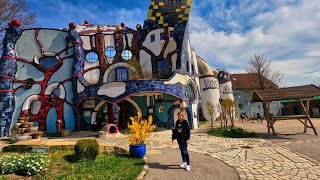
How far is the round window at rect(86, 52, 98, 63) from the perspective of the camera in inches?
869

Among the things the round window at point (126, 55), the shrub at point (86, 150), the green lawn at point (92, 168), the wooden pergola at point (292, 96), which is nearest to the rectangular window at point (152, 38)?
the round window at point (126, 55)

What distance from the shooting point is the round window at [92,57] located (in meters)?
22.1

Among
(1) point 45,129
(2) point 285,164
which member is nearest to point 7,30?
(1) point 45,129

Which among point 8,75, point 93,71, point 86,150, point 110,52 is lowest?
point 86,150

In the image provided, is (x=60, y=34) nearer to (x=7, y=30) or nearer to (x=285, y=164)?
(x=7, y=30)

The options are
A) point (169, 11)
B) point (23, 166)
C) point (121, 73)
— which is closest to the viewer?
point (23, 166)

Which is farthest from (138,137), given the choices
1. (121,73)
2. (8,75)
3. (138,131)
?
(8,75)

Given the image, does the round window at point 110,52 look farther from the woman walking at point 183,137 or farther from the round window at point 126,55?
the woman walking at point 183,137

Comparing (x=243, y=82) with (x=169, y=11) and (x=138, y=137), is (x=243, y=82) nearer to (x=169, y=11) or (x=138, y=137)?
(x=169, y=11)

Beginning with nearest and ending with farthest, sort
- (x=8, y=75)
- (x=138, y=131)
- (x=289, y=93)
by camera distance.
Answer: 1. (x=138, y=131)
2. (x=289, y=93)
3. (x=8, y=75)

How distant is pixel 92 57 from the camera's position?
22.1m

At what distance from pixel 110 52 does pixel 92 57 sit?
189 centimetres

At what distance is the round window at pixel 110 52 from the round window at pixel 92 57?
1.11 metres

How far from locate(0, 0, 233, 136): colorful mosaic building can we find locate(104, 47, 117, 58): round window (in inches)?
4.0
